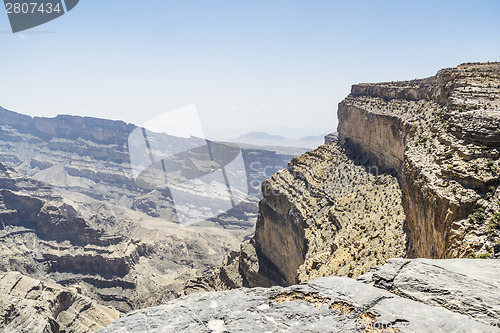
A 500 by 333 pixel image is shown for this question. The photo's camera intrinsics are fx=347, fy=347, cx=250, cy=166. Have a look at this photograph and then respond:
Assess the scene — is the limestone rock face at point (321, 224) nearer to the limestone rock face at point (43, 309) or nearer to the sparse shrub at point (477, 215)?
the sparse shrub at point (477, 215)

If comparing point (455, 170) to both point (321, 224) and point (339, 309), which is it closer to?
point (339, 309)

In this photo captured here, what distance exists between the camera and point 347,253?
26.8 metres

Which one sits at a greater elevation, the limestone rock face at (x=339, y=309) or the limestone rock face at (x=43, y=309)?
the limestone rock face at (x=339, y=309)

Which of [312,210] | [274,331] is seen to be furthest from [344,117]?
[274,331]

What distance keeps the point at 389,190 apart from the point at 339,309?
1079 inches

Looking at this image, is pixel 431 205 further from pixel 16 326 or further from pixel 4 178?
pixel 4 178

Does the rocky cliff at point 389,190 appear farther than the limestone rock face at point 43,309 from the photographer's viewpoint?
No

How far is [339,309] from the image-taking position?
26.8ft

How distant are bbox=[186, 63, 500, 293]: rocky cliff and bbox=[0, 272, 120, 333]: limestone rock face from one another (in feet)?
58.4

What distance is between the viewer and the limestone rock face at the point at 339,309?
745cm

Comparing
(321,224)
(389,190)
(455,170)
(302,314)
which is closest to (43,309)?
(321,224)

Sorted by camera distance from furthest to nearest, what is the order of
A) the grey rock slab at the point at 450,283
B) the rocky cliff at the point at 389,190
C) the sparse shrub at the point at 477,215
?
the rocky cliff at the point at 389,190 < the sparse shrub at the point at 477,215 < the grey rock slab at the point at 450,283

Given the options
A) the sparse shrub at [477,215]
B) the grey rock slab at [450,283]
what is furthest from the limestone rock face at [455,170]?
the grey rock slab at [450,283]

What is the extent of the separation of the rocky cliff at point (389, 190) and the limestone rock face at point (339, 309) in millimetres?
4084
